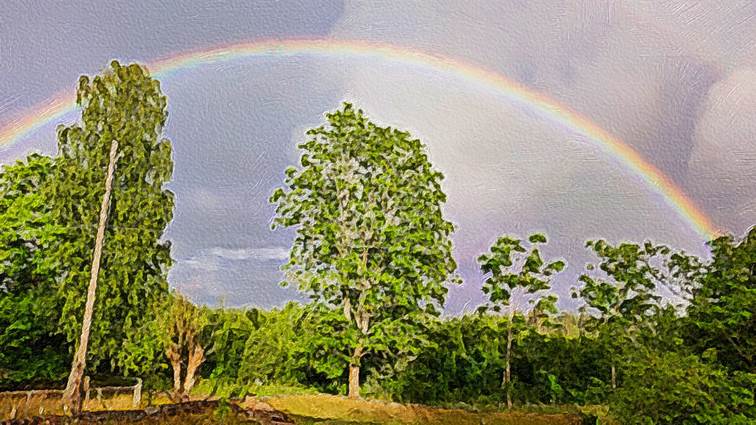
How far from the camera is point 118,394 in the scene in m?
18.7

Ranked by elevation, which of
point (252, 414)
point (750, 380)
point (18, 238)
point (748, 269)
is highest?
point (18, 238)

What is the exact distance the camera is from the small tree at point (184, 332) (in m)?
18.9

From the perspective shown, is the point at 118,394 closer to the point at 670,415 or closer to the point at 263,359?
the point at 263,359

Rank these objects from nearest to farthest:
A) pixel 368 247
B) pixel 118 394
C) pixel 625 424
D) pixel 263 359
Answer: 1. pixel 625 424
2. pixel 263 359
3. pixel 118 394
4. pixel 368 247

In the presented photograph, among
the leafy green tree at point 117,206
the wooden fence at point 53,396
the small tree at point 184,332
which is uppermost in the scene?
the leafy green tree at point 117,206

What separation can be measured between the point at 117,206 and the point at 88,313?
343cm

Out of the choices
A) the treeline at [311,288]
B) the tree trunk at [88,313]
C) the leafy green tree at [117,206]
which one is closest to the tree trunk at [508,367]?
the treeline at [311,288]

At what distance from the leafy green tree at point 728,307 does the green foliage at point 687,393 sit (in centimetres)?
42

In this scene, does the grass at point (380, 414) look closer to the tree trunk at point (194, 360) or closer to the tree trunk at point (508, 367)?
the tree trunk at point (194, 360)

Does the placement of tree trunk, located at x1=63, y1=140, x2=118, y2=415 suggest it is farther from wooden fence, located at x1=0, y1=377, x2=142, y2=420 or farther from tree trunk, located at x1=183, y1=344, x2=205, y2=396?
tree trunk, located at x1=183, y1=344, x2=205, y2=396

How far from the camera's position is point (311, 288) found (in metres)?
22.8

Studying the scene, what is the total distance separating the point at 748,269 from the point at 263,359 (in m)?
8.55

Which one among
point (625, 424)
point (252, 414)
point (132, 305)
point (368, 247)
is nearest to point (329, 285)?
point (368, 247)

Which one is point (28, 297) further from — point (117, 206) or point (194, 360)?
point (194, 360)
